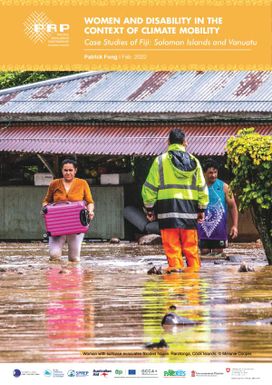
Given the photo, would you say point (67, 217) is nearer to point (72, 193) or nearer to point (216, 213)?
point (72, 193)

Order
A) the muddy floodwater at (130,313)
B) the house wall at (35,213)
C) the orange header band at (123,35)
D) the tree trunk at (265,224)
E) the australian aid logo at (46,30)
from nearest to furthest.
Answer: the muddy floodwater at (130,313) → the orange header band at (123,35) → the australian aid logo at (46,30) → the tree trunk at (265,224) → the house wall at (35,213)

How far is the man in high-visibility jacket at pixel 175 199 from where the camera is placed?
10.7 m

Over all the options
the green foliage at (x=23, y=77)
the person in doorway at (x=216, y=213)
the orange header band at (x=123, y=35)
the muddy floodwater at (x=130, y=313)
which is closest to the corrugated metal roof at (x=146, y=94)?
the person in doorway at (x=216, y=213)

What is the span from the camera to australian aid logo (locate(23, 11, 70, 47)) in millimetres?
8969

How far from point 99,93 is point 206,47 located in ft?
39.9

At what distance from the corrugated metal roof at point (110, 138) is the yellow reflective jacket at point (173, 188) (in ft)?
25.3

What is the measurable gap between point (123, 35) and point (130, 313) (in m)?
2.36

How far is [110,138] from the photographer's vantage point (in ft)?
64.3

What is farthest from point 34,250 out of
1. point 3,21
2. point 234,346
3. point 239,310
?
point 234,346

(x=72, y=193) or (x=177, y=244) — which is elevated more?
(x=72, y=193)

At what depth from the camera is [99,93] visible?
20.6 meters

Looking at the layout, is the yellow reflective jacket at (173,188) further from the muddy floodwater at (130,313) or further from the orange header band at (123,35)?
the orange header band at (123,35)
